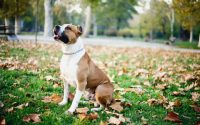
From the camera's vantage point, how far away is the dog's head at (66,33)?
4.98m

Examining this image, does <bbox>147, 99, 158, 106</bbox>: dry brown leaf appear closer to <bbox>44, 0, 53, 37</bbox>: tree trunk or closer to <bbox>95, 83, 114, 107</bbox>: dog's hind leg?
<bbox>95, 83, 114, 107</bbox>: dog's hind leg

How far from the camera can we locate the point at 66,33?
500 centimetres

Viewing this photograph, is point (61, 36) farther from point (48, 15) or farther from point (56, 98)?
point (48, 15)

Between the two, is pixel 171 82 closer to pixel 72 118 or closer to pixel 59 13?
pixel 72 118

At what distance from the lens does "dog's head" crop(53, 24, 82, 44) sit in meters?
4.98

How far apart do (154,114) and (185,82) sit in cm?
304

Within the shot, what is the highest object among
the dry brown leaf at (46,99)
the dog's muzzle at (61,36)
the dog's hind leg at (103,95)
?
the dog's muzzle at (61,36)

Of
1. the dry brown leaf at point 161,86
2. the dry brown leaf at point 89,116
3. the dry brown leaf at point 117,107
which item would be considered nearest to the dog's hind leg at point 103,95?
the dry brown leaf at point 117,107

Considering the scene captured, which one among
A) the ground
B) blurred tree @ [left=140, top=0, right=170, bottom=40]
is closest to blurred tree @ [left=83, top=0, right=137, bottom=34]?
blurred tree @ [left=140, top=0, right=170, bottom=40]

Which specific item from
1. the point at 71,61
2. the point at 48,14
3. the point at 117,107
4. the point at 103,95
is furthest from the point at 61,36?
the point at 48,14

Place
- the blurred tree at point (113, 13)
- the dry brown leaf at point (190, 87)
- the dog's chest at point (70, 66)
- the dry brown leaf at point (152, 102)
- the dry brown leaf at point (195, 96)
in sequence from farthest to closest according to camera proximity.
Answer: the blurred tree at point (113, 13) → the dry brown leaf at point (190, 87) → the dry brown leaf at point (195, 96) → the dry brown leaf at point (152, 102) → the dog's chest at point (70, 66)

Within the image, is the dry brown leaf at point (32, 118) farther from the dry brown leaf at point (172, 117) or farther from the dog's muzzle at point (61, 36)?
the dry brown leaf at point (172, 117)

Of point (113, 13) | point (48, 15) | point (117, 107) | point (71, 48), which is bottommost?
point (117, 107)

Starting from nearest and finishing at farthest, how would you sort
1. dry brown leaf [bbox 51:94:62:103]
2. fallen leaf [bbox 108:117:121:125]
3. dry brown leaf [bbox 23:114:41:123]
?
dry brown leaf [bbox 23:114:41:123]
fallen leaf [bbox 108:117:121:125]
dry brown leaf [bbox 51:94:62:103]
